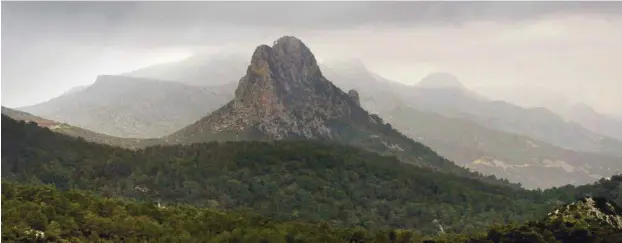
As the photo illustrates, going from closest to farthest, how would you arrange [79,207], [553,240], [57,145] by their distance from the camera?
[553,240]
[79,207]
[57,145]

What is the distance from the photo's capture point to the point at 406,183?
19600 cm

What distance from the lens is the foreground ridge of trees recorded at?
6066 centimetres

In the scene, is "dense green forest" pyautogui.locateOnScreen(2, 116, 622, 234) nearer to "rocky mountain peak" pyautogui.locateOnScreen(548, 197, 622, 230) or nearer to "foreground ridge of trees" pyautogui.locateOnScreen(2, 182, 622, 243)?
"foreground ridge of trees" pyautogui.locateOnScreen(2, 182, 622, 243)

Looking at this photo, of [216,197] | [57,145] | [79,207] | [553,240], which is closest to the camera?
[553,240]

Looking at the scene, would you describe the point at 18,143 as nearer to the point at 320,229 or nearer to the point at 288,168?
the point at 288,168

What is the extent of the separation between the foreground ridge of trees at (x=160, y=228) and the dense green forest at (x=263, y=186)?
6040 cm

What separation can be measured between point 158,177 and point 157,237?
334ft

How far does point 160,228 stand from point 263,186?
9980 cm

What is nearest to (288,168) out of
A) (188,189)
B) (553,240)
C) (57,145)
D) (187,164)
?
(187,164)

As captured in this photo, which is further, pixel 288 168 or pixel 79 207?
pixel 288 168

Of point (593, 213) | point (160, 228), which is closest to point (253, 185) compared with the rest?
point (160, 228)

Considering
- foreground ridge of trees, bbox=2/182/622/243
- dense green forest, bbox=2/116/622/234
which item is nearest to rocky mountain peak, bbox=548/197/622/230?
foreground ridge of trees, bbox=2/182/622/243

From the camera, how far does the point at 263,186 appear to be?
560 feet

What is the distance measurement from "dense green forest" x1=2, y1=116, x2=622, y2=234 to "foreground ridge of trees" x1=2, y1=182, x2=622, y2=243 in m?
60.4
